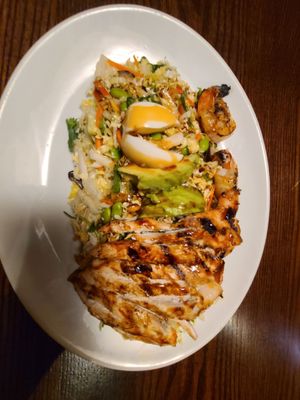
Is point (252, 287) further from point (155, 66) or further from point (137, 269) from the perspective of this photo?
point (155, 66)

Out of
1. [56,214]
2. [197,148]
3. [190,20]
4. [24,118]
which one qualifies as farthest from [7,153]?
[190,20]

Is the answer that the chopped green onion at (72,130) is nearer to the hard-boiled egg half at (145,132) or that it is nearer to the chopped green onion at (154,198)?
the hard-boiled egg half at (145,132)

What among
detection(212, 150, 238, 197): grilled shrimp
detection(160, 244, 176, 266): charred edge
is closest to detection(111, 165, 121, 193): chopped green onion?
detection(160, 244, 176, 266): charred edge

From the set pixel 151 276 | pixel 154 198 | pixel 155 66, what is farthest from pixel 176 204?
pixel 155 66

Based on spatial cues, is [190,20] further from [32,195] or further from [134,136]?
[32,195]

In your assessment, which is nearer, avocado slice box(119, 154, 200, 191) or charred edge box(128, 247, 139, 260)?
charred edge box(128, 247, 139, 260)

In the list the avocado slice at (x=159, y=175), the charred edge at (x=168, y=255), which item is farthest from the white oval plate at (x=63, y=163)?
the charred edge at (x=168, y=255)

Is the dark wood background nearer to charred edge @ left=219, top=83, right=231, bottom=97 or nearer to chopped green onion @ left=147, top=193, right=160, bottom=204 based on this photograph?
charred edge @ left=219, top=83, right=231, bottom=97
